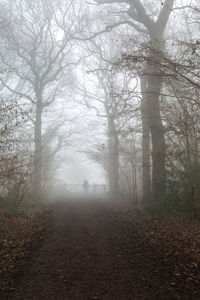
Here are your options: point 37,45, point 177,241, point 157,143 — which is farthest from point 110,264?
point 37,45

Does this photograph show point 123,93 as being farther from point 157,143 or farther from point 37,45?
point 37,45

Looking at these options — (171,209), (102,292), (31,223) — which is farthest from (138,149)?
(102,292)

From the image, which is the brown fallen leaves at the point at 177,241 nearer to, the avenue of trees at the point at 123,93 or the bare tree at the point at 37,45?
the avenue of trees at the point at 123,93

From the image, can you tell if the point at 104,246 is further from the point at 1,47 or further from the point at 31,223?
the point at 1,47

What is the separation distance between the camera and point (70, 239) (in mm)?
7949

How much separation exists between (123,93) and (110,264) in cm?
504

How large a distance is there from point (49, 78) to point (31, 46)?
2.45 m

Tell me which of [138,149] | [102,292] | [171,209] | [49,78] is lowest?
[102,292]

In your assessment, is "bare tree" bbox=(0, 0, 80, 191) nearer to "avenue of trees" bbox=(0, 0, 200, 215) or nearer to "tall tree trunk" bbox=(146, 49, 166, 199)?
"avenue of trees" bbox=(0, 0, 200, 215)

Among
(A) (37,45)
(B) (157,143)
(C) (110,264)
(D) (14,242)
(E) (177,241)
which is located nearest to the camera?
(C) (110,264)

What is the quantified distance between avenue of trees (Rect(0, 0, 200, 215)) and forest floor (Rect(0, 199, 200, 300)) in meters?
2.42

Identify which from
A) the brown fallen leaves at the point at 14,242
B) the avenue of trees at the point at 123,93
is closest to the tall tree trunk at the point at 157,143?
the avenue of trees at the point at 123,93

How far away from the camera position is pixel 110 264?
573cm

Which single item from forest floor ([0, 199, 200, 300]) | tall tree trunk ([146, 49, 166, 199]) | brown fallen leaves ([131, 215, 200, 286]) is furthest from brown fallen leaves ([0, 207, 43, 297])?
tall tree trunk ([146, 49, 166, 199])
